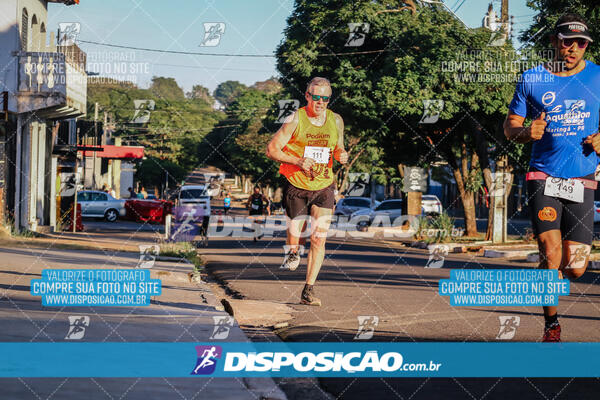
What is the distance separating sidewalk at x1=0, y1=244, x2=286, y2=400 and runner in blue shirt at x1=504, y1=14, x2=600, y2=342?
2295 mm

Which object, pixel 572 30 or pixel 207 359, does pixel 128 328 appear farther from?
pixel 572 30

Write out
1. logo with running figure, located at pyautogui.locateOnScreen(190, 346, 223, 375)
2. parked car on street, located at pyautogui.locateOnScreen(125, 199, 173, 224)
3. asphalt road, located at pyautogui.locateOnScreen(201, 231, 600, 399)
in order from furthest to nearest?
parked car on street, located at pyautogui.locateOnScreen(125, 199, 173, 224)
logo with running figure, located at pyautogui.locateOnScreen(190, 346, 223, 375)
asphalt road, located at pyautogui.locateOnScreen(201, 231, 600, 399)

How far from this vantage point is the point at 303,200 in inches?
322

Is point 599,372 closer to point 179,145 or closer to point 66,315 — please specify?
point 66,315

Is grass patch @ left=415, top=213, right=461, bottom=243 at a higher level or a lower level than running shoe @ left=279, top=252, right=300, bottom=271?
lower

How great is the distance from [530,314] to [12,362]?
A: 16.0 feet

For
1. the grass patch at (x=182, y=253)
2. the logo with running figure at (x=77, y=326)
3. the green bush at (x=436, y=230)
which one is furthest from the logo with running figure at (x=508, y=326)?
the green bush at (x=436, y=230)

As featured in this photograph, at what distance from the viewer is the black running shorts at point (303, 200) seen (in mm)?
8141

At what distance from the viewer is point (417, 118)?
25.9 m

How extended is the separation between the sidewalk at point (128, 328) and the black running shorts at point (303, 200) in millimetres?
1166

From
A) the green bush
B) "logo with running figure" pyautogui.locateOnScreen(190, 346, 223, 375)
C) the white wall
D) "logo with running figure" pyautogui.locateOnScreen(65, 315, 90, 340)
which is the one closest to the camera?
"logo with running figure" pyautogui.locateOnScreen(190, 346, 223, 375)

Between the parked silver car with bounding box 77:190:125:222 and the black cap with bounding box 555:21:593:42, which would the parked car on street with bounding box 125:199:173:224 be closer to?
the parked silver car with bounding box 77:190:125:222

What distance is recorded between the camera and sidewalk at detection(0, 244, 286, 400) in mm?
4434

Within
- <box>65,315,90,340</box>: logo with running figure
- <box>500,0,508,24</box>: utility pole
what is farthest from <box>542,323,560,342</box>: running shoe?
<box>500,0,508,24</box>: utility pole
